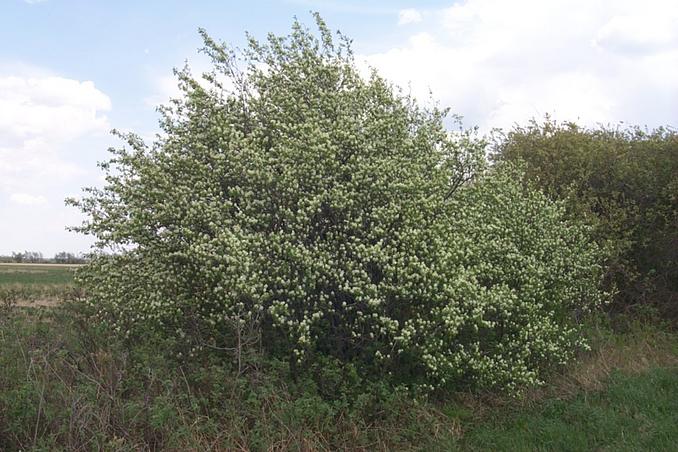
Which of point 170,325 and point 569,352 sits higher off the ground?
point 170,325

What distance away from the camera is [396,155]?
39.3 ft

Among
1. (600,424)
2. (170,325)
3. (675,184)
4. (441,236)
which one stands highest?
(675,184)

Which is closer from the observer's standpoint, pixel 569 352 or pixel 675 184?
pixel 569 352

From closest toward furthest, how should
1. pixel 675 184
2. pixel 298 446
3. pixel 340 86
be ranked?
pixel 298 446, pixel 340 86, pixel 675 184

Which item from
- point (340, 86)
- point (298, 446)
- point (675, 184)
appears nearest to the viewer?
point (298, 446)

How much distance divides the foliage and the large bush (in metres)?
5.57

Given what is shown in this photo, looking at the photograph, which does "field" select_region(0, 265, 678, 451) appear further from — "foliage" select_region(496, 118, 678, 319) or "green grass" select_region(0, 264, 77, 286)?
"green grass" select_region(0, 264, 77, 286)

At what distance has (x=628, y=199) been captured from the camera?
18.8m

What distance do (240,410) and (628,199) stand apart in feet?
43.0

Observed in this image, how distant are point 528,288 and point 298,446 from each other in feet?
17.4

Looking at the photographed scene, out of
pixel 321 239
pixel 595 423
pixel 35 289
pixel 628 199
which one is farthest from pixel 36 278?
pixel 595 423

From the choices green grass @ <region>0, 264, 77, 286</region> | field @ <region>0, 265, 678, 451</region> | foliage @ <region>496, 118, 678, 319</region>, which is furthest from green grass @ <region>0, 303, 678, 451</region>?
green grass @ <region>0, 264, 77, 286</region>

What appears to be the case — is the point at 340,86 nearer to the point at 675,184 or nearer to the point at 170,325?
the point at 170,325

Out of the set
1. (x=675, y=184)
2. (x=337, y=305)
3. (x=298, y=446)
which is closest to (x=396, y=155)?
(x=337, y=305)
